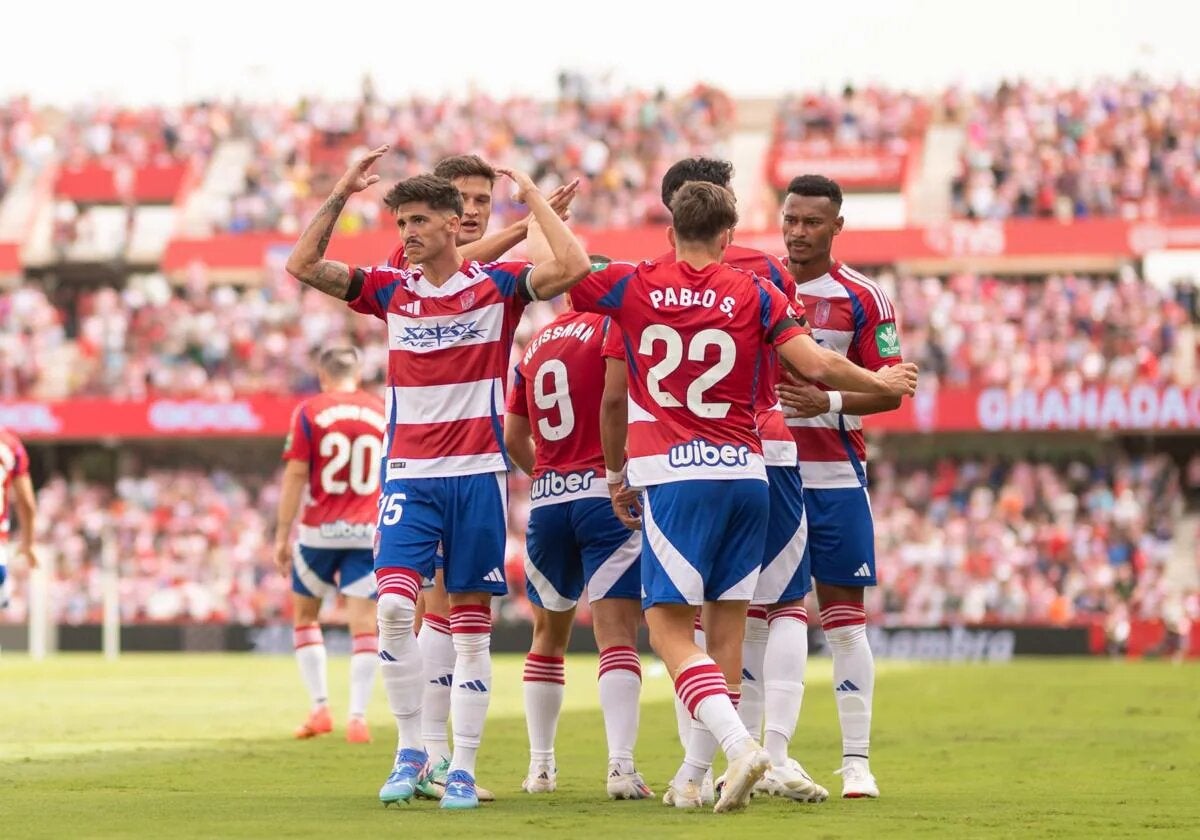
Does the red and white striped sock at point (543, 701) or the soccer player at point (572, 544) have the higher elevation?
the soccer player at point (572, 544)

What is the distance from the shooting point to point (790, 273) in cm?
984

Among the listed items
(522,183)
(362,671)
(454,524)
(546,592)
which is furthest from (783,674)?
(362,671)

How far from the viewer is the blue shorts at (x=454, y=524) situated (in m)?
9.03

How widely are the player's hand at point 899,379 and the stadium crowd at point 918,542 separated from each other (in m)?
22.7

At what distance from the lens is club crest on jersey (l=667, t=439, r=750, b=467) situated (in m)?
8.57

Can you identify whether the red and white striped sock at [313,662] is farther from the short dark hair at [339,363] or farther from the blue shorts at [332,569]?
the short dark hair at [339,363]

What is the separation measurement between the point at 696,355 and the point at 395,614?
1.85 m

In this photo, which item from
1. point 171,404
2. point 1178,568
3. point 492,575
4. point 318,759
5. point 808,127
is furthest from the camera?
point 808,127

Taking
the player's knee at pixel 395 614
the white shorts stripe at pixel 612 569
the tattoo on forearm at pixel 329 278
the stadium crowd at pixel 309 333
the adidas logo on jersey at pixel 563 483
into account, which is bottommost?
the player's knee at pixel 395 614

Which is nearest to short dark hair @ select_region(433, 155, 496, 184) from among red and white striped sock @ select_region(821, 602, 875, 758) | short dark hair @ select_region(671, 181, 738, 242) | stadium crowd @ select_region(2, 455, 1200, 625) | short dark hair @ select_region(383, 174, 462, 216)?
short dark hair @ select_region(383, 174, 462, 216)

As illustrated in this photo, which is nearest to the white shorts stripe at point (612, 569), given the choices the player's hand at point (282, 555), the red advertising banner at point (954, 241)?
the player's hand at point (282, 555)

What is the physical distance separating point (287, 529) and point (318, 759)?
2596 mm

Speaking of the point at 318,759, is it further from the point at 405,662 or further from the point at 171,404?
the point at 171,404

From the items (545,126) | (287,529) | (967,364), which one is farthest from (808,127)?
(287,529)
